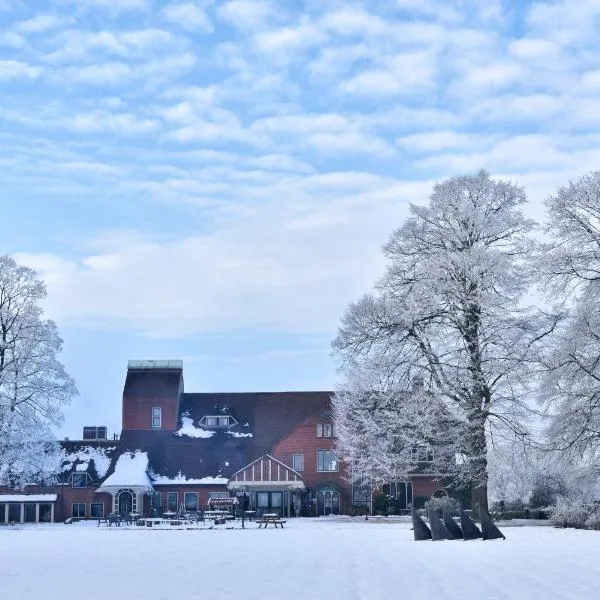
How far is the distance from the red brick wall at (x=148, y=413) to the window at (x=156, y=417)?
0.69 ft

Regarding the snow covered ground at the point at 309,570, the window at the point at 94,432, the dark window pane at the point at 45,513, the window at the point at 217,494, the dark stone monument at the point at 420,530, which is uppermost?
the window at the point at 94,432

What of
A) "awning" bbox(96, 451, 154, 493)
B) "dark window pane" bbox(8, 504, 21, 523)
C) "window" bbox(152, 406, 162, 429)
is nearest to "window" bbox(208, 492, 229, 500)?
"awning" bbox(96, 451, 154, 493)

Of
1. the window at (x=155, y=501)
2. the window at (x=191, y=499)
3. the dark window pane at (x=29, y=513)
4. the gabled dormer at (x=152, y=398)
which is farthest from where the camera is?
the gabled dormer at (x=152, y=398)

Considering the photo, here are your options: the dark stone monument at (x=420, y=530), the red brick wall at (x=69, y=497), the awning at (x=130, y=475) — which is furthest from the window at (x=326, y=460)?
the dark stone monument at (x=420, y=530)

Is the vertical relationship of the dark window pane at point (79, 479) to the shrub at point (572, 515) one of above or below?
above

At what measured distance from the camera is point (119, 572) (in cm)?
2044

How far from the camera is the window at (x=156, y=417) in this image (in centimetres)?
7644

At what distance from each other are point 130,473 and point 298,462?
11.8 metres

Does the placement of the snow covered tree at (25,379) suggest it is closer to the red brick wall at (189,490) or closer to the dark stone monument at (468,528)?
the red brick wall at (189,490)

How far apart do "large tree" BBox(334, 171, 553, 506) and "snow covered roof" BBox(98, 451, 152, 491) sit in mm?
29646

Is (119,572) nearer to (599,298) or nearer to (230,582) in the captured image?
(230,582)

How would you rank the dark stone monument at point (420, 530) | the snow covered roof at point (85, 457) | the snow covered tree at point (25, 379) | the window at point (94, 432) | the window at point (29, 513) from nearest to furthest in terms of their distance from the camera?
the dark stone monument at point (420, 530), the snow covered tree at point (25, 379), the window at point (29, 513), the snow covered roof at point (85, 457), the window at point (94, 432)

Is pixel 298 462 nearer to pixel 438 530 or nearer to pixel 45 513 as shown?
pixel 45 513

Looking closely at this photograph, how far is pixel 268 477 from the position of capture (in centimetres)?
6875
